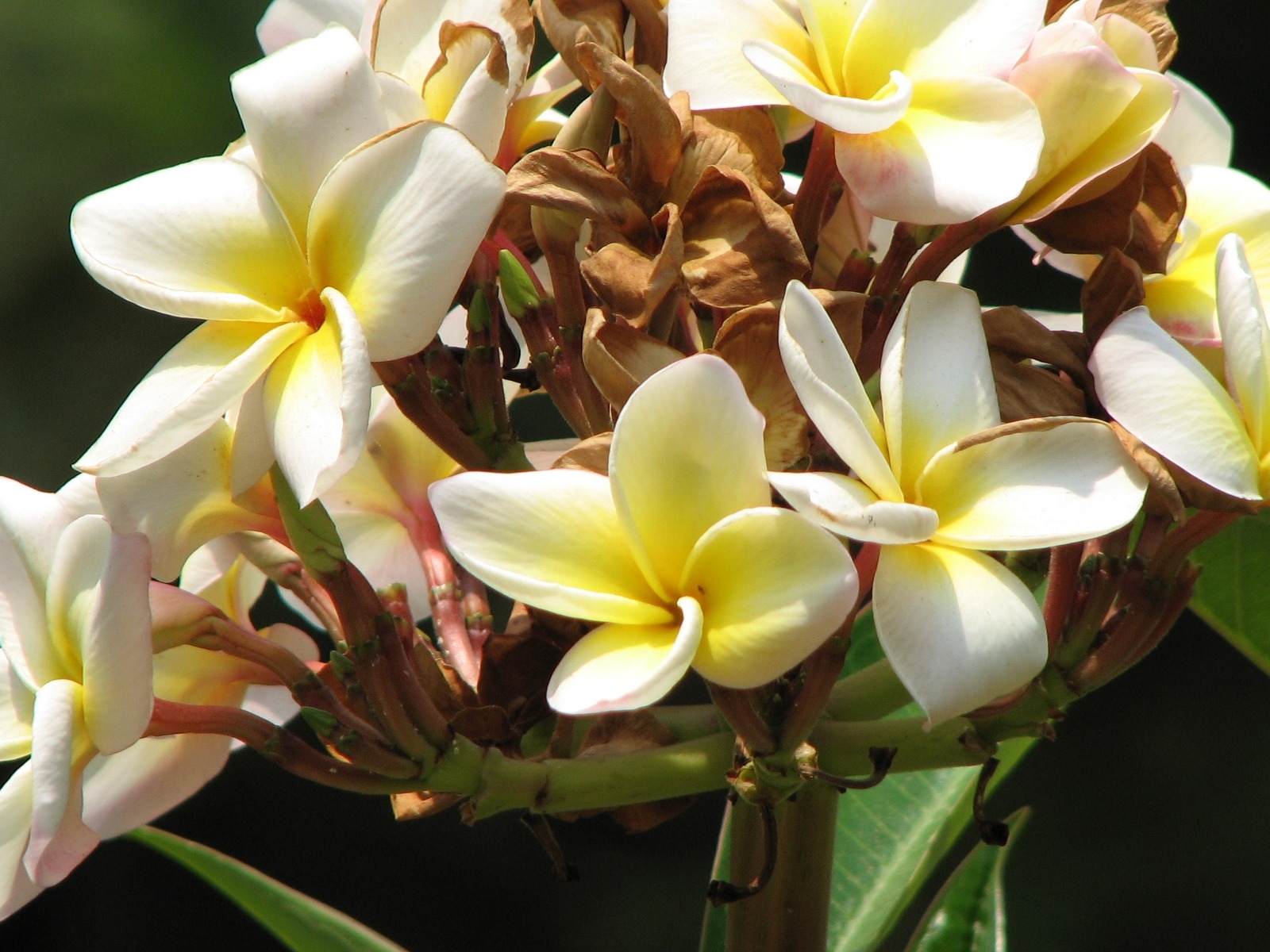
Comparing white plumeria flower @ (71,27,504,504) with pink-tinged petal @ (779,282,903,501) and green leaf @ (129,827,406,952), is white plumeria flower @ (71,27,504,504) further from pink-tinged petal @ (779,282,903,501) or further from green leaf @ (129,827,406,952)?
green leaf @ (129,827,406,952)

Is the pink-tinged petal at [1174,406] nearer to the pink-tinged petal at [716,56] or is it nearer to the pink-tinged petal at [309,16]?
the pink-tinged petal at [716,56]

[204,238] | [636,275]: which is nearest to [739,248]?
[636,275]

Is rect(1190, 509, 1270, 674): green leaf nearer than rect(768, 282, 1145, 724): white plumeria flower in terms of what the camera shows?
A: No

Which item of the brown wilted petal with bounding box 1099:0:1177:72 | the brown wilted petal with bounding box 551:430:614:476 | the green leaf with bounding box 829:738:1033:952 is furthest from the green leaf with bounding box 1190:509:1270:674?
the brown wilted petal with bounding box 551:430:614:476

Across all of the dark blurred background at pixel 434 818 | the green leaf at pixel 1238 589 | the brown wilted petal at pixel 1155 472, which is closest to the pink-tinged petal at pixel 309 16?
the brown wilted petal at pixel 1155 472

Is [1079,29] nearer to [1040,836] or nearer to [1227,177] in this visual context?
[1227,177]

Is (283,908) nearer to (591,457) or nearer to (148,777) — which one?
(148,777)

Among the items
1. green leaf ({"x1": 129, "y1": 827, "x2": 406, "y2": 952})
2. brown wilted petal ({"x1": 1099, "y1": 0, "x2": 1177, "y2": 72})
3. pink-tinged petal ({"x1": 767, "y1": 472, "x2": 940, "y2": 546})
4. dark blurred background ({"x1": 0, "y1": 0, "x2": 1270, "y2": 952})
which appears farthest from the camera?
dark blurred background ({"x1": 0, "y1": 0, "x2": 1270, "y2": 952})

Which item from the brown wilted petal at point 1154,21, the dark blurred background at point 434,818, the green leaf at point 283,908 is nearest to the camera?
the brown wilted petal at point 1154,21

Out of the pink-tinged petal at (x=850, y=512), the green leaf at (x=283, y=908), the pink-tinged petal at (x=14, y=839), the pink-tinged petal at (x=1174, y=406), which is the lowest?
the green leaf at (x=283, y=908)
